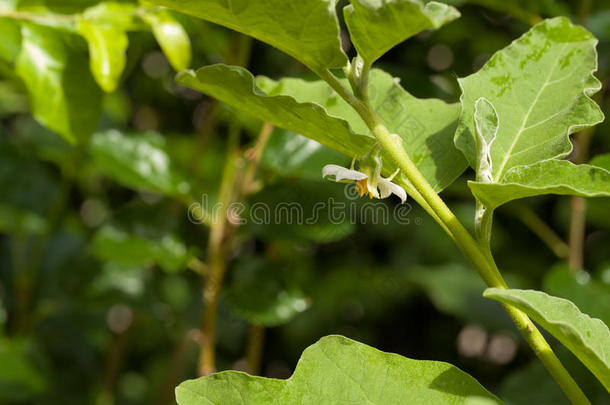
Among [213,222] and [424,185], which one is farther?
[213,222]

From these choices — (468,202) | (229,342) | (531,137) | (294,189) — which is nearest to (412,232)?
(468,202)

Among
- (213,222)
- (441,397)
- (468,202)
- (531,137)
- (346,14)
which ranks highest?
(346,14)

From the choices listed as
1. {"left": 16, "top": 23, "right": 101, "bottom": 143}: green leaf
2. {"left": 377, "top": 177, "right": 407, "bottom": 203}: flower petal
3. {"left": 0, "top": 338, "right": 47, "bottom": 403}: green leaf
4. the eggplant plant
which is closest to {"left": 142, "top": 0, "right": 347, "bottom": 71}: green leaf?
the eggplant plant

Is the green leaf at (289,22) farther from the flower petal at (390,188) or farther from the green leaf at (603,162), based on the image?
the green leaf at (603,162)

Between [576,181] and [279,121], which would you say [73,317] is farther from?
[576,181]

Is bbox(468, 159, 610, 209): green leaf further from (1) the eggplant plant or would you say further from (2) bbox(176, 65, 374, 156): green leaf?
(2) bbox(176, 65, 374, 156): green leaf

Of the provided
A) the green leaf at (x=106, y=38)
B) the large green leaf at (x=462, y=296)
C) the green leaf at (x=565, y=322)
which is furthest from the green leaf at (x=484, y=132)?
the large green leaf at (x=462, y=296)
